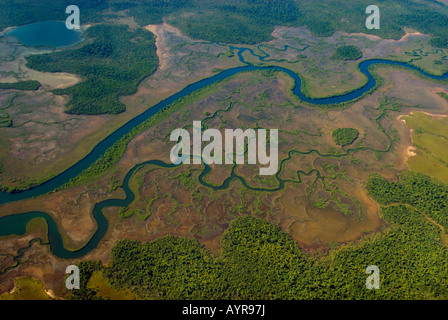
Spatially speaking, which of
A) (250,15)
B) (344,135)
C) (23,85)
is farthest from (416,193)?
(250,15)

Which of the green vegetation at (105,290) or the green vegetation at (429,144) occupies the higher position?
the green vegetation at (429,144)

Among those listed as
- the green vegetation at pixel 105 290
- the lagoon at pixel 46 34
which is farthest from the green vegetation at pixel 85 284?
the lagoon at pixel 46 34

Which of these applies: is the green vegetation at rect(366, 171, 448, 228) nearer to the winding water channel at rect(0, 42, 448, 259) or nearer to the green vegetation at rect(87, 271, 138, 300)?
the winding water channel at rect(0, 42, 448, 259)

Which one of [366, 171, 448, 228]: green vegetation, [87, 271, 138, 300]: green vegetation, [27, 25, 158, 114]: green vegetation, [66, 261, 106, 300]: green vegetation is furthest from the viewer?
[27, 25, 158, 114]: green vegetation

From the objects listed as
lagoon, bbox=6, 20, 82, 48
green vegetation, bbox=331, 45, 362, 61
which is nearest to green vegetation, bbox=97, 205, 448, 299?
green vegetation, bbox=331, 45, 362, 61

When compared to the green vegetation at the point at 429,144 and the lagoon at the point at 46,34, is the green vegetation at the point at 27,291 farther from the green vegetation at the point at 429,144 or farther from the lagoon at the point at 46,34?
the lagoon at the point at 46,34
